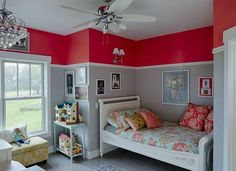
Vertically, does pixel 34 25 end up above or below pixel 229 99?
above

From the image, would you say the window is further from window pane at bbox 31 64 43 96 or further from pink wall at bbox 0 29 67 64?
pink wall at bbox 0 29 67 64

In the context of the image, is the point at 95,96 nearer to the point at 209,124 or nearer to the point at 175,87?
the point at 175,87

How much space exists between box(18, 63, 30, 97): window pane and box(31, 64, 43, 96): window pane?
10 cm

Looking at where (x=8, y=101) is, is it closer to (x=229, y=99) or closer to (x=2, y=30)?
(x=2, y=30)

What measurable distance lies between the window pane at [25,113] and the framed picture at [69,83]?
0.60m

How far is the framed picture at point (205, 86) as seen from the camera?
3344mm

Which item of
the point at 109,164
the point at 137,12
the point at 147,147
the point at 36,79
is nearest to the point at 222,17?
the point at 137,12

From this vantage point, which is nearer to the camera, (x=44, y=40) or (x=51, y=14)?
(x=51, y=14)

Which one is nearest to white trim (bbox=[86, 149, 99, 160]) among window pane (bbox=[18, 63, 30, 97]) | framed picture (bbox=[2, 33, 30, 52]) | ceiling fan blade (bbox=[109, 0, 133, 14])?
window pane (bbox=[18, 63, 30, 97])

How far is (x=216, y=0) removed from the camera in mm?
1978

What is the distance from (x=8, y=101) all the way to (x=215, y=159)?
11.4 ft

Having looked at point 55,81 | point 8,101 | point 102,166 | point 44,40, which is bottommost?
point 102,166

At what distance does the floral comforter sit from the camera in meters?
2.49

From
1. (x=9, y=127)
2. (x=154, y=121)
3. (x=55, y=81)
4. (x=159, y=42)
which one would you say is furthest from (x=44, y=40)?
(x=154, y=121)
